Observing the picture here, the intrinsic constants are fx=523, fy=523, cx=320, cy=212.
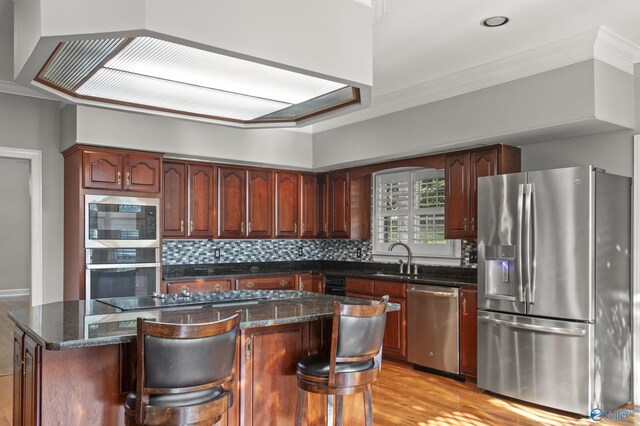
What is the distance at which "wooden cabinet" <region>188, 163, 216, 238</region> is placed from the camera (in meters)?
5.82

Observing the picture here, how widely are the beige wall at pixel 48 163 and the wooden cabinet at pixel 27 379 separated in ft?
8.63

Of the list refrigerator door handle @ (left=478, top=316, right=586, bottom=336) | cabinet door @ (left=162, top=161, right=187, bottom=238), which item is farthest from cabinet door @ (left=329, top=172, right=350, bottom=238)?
refrigerator door handle @ (left=478, top=316, right=586, bottom=336)

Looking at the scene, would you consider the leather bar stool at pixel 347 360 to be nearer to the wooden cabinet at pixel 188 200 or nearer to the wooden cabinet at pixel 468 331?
the wooden cabinet at pixel 468 331

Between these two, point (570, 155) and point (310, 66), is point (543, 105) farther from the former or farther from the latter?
point (310, 66)

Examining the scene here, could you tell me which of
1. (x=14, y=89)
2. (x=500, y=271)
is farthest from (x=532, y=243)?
(x=14, y=89)

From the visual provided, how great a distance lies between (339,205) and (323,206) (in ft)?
0.92

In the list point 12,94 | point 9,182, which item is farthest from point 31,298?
point 9,182

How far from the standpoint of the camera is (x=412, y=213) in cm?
619

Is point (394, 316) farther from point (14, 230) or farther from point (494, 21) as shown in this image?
point (14, 230)

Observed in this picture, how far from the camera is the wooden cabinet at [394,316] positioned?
543 cm

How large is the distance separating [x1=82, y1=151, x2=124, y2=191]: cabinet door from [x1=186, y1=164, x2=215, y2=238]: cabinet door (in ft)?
2.89

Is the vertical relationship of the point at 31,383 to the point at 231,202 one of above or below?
below

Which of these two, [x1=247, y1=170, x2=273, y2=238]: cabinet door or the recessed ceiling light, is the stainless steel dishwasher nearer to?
[x1=247, y1=170, x2=273, y2=238]: cabinet door

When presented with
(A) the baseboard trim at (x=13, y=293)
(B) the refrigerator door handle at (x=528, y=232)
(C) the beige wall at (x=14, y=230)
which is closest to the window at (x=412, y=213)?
(B) the refrigerator door handle at (x=528, y=232)
